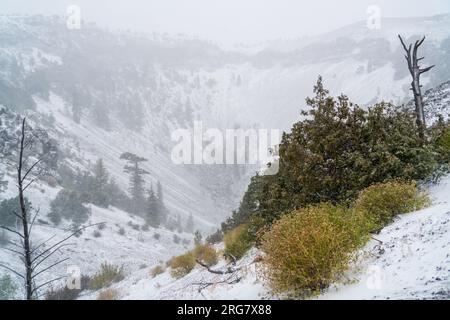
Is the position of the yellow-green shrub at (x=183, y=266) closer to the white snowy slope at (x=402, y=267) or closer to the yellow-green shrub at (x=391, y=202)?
the white snowy slope at (x=402, y=267)

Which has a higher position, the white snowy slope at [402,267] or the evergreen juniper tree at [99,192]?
the evergreen juniper tree at [99,192]

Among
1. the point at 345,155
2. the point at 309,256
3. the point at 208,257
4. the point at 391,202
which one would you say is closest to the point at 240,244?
the point at 208,257

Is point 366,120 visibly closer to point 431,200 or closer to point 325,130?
point 325,130

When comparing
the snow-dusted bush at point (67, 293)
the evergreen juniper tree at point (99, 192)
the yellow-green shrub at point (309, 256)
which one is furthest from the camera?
the evergreen juniper tree at point (99, 192)

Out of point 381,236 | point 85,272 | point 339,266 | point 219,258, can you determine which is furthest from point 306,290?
point 85,272

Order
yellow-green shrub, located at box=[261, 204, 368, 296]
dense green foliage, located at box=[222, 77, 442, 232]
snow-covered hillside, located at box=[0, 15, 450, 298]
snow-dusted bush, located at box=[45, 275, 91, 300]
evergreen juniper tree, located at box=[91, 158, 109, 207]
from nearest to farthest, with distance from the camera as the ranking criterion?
1. yellow-green shrub, located at box=[261, 204, 368, 296]
2. dense green foliage, located at box=[222, 77, 442, 232]
3. snow-dusted bush, located at box=[45, 275, 91, 300]
4. snow-covered hillside, located at box=[0, 15, 450, 298]
5. evergreen juniper tree, located at box=[91, 158, 109, 207]

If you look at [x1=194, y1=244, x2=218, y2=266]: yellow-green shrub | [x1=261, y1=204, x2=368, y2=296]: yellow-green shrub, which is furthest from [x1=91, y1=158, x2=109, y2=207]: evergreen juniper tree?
[x1=261, y1=204, x2=368, y2=296]: yellow-green shrub

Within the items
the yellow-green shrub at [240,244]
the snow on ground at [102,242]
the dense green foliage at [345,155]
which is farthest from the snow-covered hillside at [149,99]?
the dense green foliage at [345,155]

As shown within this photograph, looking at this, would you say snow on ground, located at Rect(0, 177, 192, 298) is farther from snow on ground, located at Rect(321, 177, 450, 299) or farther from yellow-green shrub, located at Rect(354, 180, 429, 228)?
snow on ground, located at Rect(321, 177, 450, 299)

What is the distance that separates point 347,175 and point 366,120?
7.14ft

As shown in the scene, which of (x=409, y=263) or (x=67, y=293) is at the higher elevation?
(x=409, y=263)

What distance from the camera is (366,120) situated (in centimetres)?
1510

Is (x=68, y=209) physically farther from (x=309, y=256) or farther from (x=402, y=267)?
(x=402, y=267)
